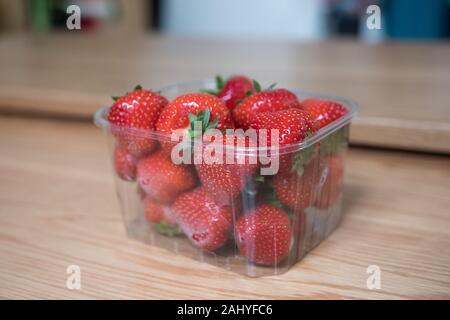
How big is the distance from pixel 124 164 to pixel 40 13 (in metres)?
2.69

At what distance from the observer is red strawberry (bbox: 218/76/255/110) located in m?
0.71

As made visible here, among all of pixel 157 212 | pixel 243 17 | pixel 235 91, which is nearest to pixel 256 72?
pixel 235 91

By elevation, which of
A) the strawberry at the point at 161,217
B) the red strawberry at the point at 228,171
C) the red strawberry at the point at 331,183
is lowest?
the strawberry at the point at 161,217

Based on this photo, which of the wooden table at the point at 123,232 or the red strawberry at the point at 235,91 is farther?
the red strawberry at the point at 235,91

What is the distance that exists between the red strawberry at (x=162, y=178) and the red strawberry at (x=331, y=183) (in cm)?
16

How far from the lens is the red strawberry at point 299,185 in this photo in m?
0.59

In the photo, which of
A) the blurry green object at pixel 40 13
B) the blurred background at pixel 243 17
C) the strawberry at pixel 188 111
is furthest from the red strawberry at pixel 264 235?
the blurry green object at pixel 40 13

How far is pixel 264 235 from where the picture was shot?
59cm

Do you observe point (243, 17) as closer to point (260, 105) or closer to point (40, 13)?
point (40, 13)

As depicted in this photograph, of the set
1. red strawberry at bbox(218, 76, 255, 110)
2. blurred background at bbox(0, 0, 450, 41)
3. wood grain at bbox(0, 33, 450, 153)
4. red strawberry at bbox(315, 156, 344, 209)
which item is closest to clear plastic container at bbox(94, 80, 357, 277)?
red strawberry at bbox(315, 156, 344, 209)

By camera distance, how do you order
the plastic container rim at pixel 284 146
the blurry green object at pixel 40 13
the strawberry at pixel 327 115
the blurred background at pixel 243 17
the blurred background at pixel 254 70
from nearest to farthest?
the plastic container rim at pixel 284 146, the strawberry at pixel 327 115, the blurred background at pixel 254 70, the blurred background at pixel 243 17, the blurry green object at pixel 40 13

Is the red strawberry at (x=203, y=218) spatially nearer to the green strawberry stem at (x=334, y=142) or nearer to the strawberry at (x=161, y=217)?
the strawberry at (x=161, y=217)
